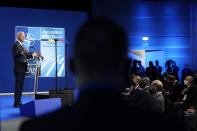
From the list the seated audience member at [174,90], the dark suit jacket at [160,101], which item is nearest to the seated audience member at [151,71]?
the seated audience member at [174,90]

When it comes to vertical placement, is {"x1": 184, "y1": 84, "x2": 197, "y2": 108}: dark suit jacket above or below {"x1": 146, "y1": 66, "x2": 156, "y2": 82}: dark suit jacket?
below

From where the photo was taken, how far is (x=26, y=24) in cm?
1075

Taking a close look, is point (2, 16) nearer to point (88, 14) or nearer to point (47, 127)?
point (88, 14)

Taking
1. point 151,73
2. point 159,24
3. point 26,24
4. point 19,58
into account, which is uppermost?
point 159,24

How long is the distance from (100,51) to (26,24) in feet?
34.3

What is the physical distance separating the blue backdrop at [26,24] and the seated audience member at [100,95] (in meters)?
9.39

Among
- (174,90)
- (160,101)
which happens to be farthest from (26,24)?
(160,101)

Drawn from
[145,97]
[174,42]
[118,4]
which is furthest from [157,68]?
[145,97]

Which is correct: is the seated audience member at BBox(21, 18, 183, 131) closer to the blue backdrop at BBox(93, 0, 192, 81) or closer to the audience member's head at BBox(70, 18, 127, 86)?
the audience member's head at BBox(70, 18, 127, 86)

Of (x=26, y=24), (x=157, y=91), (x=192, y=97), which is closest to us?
(x=157, y=91)

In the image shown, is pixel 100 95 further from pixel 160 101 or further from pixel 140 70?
pixel 140 70

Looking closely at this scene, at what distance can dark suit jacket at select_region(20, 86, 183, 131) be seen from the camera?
2.26ft

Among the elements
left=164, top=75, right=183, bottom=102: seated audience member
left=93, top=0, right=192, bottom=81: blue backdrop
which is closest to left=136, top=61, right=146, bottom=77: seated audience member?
left=93, top=0, right=192, bottom=81: blue backdrop

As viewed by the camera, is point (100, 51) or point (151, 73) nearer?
point (100, 51)
